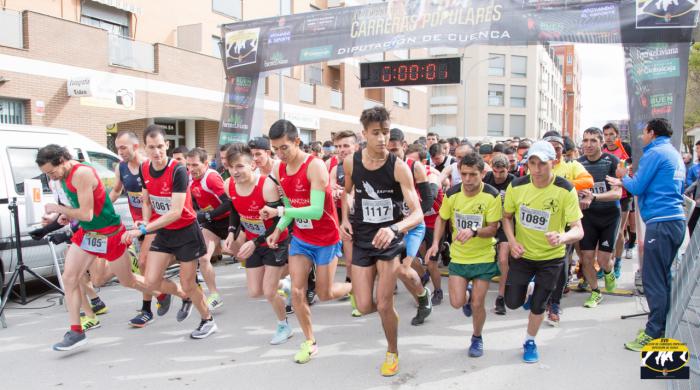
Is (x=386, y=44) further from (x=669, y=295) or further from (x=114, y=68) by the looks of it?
(x=114, y=68)

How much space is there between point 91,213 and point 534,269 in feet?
13.0

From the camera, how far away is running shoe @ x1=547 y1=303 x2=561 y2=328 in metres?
5.29

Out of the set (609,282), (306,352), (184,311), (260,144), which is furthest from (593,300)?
(184,311)

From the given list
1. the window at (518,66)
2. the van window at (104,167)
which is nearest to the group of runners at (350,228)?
the van window at (104,167)

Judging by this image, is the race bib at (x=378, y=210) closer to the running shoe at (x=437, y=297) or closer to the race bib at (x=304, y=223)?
the race bib at (x=304, y=223)

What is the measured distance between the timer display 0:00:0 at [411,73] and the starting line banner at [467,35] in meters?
1.99

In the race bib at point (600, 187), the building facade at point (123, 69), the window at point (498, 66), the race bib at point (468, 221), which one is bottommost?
the race bib at point (468, 221)

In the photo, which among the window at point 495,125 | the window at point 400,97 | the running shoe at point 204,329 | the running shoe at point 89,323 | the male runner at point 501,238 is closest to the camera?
the running shoe at point 204,329

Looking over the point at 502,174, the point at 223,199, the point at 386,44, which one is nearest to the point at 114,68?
the point at 386,44

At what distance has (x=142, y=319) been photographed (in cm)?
552

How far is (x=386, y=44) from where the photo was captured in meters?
9.35

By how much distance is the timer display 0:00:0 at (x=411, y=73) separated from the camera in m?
11.3

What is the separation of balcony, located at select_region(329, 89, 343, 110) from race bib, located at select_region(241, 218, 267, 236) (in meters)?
24.0

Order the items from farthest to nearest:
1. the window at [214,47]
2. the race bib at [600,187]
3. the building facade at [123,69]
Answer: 1. the window at [214,47]
2. the building facade at [123,69]
3. the race bib at [600,187]
